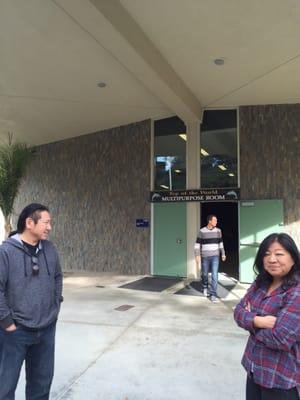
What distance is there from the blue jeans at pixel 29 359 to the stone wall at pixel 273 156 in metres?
7.72

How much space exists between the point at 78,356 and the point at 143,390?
106 cm

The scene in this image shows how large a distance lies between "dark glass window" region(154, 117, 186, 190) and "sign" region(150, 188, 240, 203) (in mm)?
214

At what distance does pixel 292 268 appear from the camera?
6.18 ft

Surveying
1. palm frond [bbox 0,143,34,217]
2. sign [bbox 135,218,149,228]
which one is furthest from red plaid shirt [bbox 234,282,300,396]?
sign [bbox 135,218,149,228]

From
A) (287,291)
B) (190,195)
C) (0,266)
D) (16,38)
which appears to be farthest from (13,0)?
(190,195)

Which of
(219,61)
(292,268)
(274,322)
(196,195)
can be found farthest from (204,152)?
(274,322)

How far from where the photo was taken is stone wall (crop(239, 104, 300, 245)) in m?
9.22

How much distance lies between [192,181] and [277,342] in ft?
28.1

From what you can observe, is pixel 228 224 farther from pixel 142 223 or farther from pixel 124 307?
pixel 124 307

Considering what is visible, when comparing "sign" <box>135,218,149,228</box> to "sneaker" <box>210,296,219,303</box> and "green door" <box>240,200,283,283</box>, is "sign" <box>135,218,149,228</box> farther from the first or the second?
"sneaker" <box>210,296,219,303</box>

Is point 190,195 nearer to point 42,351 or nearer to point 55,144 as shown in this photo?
point 55,144

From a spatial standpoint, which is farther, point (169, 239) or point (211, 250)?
point (169, 239)

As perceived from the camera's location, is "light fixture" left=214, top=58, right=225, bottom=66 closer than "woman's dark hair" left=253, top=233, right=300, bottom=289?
No

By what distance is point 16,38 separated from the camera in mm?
6402
